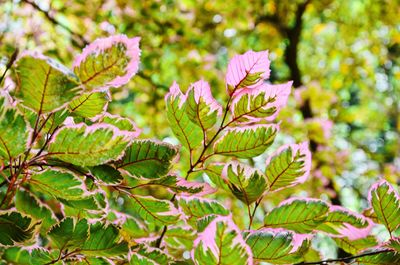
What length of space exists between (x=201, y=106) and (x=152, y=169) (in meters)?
0.07

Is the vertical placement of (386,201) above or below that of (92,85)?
below

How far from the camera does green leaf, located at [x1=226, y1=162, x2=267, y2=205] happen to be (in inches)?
15.7

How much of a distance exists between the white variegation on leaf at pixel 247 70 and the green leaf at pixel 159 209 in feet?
0.43

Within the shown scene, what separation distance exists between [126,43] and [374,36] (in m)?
3.97

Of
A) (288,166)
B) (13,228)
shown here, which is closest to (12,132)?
(13,228)

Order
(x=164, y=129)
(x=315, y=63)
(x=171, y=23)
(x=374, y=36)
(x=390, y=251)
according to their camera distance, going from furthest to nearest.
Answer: (x=315, y=63)
(x=374, y=36)
(x=164, y=129)
(x=171, y=23)
(x=390, y=251)

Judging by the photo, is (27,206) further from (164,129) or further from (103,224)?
(164,129)

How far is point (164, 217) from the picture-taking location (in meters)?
0.42

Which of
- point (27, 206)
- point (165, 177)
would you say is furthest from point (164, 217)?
point (27, 206)

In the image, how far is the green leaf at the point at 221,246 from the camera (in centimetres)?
29

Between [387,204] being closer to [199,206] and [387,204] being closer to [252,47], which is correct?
[199,206]

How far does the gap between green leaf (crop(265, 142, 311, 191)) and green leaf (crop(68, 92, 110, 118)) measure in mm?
174

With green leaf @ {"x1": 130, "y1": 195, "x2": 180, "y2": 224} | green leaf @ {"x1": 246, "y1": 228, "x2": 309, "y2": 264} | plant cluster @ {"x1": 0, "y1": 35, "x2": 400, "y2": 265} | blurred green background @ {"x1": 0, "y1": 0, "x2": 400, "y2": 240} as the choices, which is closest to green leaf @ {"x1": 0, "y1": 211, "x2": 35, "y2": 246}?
plant cluster @ {"x1": 0, "y1": 35, "x2": 400, "y2": 265}

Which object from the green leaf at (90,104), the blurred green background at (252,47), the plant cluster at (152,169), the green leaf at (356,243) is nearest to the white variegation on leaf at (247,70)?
the plant cluster at (152,169)
